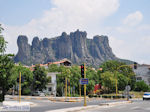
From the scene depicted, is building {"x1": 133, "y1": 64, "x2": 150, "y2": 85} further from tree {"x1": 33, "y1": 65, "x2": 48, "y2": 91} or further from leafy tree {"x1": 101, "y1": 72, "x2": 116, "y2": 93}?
tree {"x1": 33, "y1": 65, "x2": 48, "y2": 91}

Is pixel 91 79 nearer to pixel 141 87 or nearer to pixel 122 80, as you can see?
pixel 122 80

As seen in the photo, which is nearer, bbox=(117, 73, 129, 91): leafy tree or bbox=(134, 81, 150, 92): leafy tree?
bbox=(117, 73, 129, 91): leafy tree

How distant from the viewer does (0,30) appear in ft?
82.4

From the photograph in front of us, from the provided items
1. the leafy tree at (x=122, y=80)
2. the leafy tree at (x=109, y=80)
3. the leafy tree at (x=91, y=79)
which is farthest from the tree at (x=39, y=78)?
the leafy tree at (x=122, y=80)

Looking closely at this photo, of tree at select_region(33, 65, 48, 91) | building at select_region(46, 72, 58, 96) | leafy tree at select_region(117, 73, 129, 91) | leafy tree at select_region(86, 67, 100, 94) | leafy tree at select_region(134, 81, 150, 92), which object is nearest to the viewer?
tree at select_region(33, 65, 48, 91)

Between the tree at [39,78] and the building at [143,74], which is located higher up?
the building at [143,74]

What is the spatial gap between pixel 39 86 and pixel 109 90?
25954 millimetres

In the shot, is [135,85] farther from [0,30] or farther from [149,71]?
[0,30]

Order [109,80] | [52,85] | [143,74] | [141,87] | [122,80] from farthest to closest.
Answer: [143,74] → [141,87] → [122,80] → [109,80] → [52,85]

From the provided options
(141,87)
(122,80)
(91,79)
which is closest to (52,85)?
(91,79)

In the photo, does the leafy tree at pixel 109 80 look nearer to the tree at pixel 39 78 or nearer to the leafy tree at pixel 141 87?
the leafy tree at pixel 141 87

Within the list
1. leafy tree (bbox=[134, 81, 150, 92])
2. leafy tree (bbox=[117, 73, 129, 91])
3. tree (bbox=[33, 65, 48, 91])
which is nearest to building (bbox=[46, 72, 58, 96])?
tree (bbox=[33, 65, 48, 91])

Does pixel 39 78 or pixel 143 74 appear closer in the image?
pixel 39 78

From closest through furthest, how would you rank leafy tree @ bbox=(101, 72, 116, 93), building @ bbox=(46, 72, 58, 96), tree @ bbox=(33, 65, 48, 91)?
tree @ bbox=(33, 65, 48, 91) < building @ bbox=(46, 72, 58, 96) < leafy tree @ bbox=(101, 72, 116, 93)
